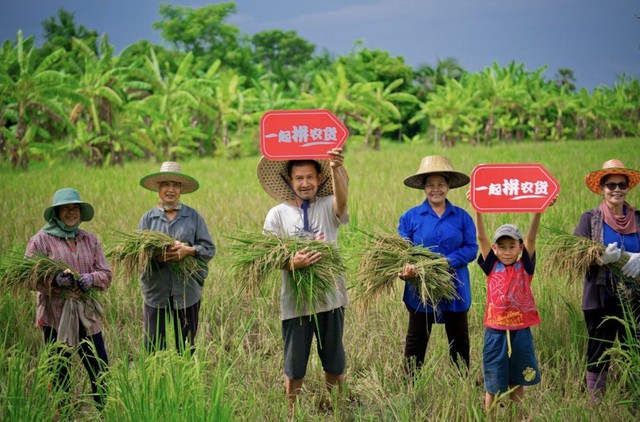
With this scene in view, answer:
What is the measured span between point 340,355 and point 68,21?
84.6 feet

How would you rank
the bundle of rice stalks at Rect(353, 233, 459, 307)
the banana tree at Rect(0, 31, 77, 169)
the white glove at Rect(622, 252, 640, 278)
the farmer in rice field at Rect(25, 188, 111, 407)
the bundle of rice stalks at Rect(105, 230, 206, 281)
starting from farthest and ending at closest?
1. the banana tree at Rect(0, 31, 77, 169)
2. the bundle of rice stalks at Rect(105, 230, 206, 281)
3. the farmer in rice field at Rect(25, 188, 111, 407)
4. the white glove at Rect(622, 252, 640, 278)
5. the bundle of rice stalks at Rect(353, 233, 459, 307)

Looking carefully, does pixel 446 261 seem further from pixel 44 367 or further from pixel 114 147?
pixel 114 147

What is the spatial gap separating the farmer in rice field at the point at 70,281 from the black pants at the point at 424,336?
1.46 metres

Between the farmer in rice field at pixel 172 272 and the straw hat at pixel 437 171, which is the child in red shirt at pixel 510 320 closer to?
the straw hat at pixel 437 171

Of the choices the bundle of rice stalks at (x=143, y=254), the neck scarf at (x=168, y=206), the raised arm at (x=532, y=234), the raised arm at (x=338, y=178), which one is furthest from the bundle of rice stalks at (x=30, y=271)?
the raised arm at (x=532, y=234)

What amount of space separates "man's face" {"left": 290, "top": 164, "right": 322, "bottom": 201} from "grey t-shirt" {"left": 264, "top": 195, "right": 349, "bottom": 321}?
75 millimetres

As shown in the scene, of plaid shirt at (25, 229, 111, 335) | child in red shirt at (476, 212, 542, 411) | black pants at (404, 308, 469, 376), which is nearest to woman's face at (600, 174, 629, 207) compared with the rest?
child in red shirt at (476, 212, 542, 411)

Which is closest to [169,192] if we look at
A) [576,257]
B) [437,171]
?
[437,171]

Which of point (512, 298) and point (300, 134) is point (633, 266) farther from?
point (300, 134)

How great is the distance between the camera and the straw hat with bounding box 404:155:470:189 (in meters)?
2.95

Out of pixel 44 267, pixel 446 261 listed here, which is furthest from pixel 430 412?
pixel 44 267

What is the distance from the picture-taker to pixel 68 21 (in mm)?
24938

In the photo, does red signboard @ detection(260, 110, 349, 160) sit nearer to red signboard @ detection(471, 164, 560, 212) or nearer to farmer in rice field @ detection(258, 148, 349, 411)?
farmer in rice field @ detection(258, 148, 349, 411)

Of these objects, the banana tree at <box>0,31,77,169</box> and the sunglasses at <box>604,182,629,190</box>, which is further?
the banana tree at <box>0,31,77,169</box>
